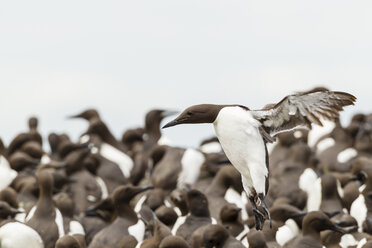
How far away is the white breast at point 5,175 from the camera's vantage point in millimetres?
19900

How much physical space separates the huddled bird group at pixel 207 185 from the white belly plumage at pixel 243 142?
12 mm

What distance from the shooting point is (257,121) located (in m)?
11.2

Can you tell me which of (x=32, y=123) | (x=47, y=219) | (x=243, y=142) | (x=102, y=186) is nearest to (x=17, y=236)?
(x=47, y=219)

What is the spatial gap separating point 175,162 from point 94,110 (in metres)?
6.36

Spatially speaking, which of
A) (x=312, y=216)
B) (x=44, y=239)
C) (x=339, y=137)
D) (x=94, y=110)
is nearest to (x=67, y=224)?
(x=44, y=239)

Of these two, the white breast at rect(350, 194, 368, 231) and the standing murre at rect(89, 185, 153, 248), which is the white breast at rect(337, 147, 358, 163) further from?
the standing murre at rect(89, 185, 153, 248)

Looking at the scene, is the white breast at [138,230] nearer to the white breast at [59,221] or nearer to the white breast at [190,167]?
the white breast at [59,221]

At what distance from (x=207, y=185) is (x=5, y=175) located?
3559 mm

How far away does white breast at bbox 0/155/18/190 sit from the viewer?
65.3 feet

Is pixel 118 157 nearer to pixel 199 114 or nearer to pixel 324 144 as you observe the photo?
pixel 324 144

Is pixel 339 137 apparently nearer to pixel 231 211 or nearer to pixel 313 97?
pixel 231 211

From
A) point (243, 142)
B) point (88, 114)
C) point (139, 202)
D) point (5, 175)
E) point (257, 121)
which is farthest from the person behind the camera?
point (88, 114)

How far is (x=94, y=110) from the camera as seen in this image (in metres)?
26.3

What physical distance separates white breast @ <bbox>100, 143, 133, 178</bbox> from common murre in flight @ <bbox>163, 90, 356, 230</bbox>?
11.9 m
